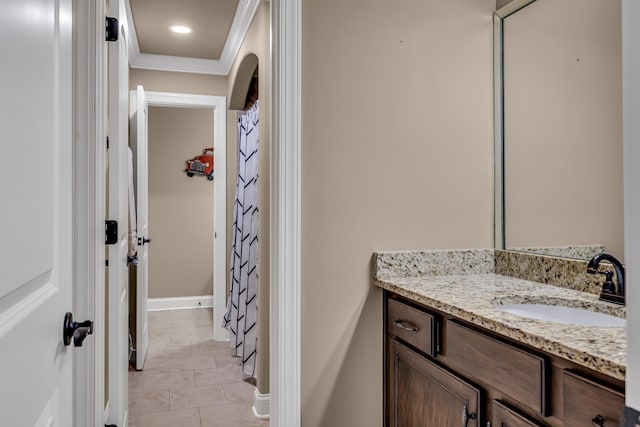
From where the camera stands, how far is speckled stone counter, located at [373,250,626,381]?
39.5 inches

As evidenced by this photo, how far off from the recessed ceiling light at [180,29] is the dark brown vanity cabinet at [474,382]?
112 inches

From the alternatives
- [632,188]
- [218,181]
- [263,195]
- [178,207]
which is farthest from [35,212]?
[178,207]

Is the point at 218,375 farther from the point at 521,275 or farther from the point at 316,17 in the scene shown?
the point at 316,17

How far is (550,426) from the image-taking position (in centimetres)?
108

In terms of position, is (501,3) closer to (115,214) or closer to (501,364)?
(501,364)

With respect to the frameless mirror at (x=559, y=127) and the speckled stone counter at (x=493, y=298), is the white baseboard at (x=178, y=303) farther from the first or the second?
the frameless mirror at (x=559, y=127)

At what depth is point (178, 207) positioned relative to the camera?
18.1 ft

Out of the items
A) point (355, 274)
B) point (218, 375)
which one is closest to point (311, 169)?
point (355, 274)

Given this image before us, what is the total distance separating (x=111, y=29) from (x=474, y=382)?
1.82 metres

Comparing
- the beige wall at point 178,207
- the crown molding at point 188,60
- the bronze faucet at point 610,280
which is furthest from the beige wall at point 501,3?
the beige wall at point 178,207

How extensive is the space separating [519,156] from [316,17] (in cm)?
106

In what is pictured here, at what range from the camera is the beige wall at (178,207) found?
17.8ft

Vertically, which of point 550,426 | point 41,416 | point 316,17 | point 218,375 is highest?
point 316,17

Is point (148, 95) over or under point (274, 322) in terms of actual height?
over
